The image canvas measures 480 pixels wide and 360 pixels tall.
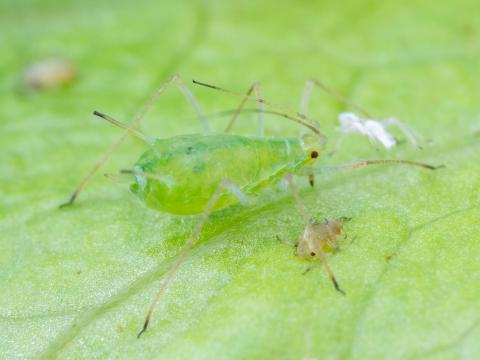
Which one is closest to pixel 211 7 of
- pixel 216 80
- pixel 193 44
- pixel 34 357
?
pixel 193 44

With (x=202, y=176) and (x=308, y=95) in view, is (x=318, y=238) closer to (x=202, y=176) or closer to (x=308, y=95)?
(x=202, y=176)

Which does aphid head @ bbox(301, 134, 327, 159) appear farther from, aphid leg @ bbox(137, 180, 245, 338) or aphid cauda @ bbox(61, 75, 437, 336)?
aphid leg @ bbox(137, 180, 245, 338)

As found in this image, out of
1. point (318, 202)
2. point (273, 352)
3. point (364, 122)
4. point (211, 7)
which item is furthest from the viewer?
point (211, 7)

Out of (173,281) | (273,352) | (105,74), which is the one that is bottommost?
(105,74)

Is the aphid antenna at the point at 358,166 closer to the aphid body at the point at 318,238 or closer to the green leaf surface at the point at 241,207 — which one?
the green leaf surface at the point at 241,207

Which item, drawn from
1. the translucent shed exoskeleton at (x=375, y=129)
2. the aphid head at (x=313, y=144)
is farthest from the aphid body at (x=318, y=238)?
the translucent shed exoskeleton at (x=375, y=129)

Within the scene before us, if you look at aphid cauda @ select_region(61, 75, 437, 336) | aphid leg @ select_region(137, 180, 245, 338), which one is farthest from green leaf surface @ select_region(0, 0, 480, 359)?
aphid cauda @ select_region(61, 75, 437, 336)

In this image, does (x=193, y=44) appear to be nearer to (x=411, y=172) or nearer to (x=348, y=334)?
(x=411, y=172)

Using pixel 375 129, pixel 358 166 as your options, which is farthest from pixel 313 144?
pixel 375 129
